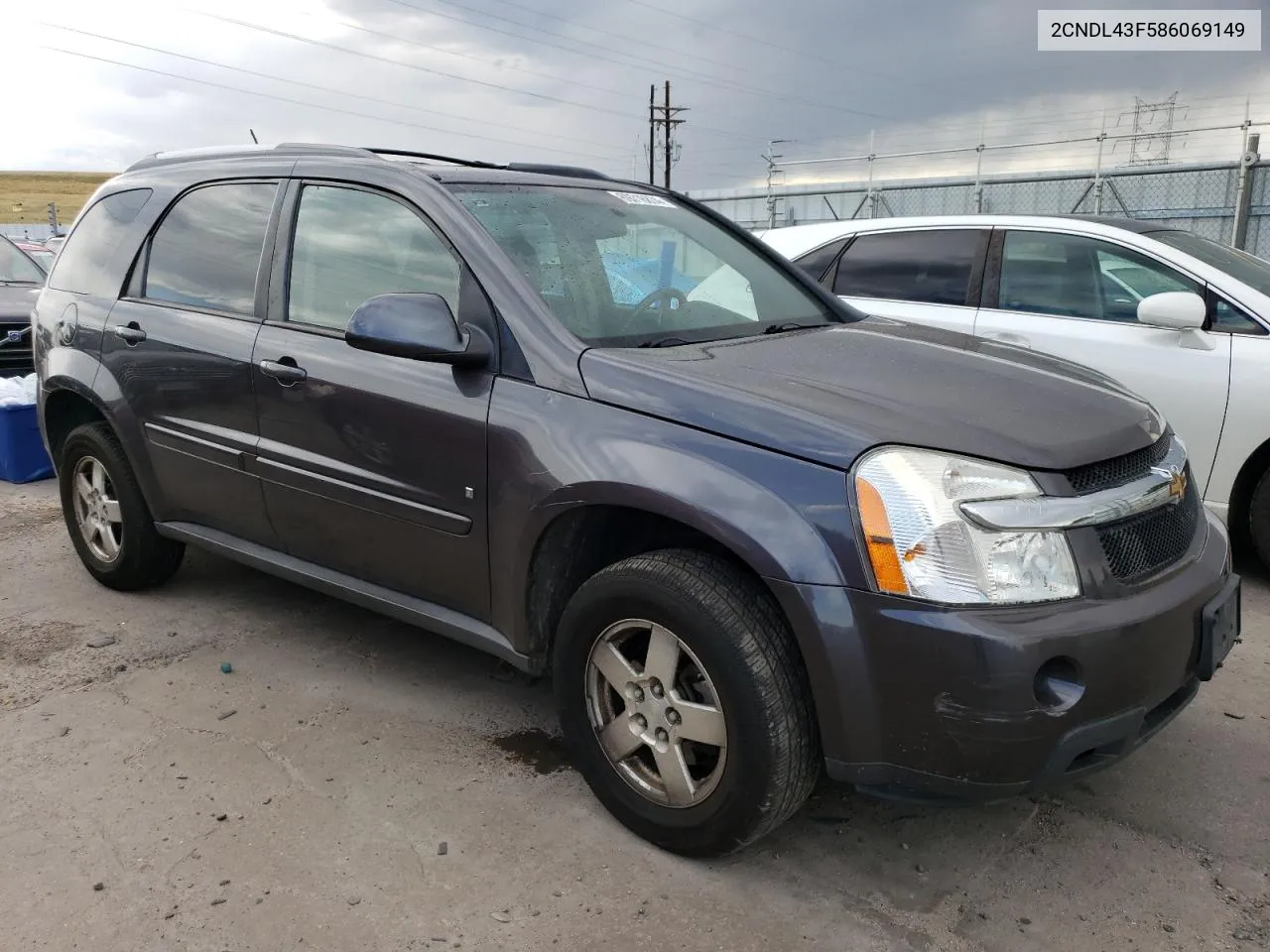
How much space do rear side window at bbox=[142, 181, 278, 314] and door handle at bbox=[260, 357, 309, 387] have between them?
0.31 meters

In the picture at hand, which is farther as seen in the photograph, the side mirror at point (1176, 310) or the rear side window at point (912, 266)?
the rear side window at point (912, 266)

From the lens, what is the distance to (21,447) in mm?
6535

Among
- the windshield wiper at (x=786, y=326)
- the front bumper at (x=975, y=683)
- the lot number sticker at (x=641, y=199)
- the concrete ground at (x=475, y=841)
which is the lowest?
the concrete ground at (x=475, y=841)

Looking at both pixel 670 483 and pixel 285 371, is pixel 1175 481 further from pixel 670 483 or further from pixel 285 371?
pixel 285 371

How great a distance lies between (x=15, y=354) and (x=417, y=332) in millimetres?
6001

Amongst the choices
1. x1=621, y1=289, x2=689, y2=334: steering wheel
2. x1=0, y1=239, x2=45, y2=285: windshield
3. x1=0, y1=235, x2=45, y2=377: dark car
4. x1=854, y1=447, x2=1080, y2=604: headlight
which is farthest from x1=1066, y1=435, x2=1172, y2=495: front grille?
x1=0, y1=239, x2=45, y2=285: windshield

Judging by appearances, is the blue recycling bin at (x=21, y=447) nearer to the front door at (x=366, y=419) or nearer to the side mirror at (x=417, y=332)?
the front door at (x=366, y=419)

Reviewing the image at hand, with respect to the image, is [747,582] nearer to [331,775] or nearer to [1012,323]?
[331,775]

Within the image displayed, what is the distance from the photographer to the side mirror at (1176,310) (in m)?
4.45

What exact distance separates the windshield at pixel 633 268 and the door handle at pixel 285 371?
76cm

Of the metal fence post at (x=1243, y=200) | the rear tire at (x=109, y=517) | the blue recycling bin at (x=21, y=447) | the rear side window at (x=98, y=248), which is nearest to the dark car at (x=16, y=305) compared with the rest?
the blue recycling bin at (x=21, y=447)

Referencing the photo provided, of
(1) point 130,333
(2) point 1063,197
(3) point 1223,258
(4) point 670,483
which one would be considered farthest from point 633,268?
(2) point 1063,197

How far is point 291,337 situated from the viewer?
3260 millimetres

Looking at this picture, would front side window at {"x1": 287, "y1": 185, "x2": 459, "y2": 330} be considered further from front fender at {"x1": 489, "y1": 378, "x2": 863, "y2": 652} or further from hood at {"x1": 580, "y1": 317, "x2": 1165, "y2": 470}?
hood at {"x1": 580, "y1": 317, "x2": 1165, "y2": 470}
